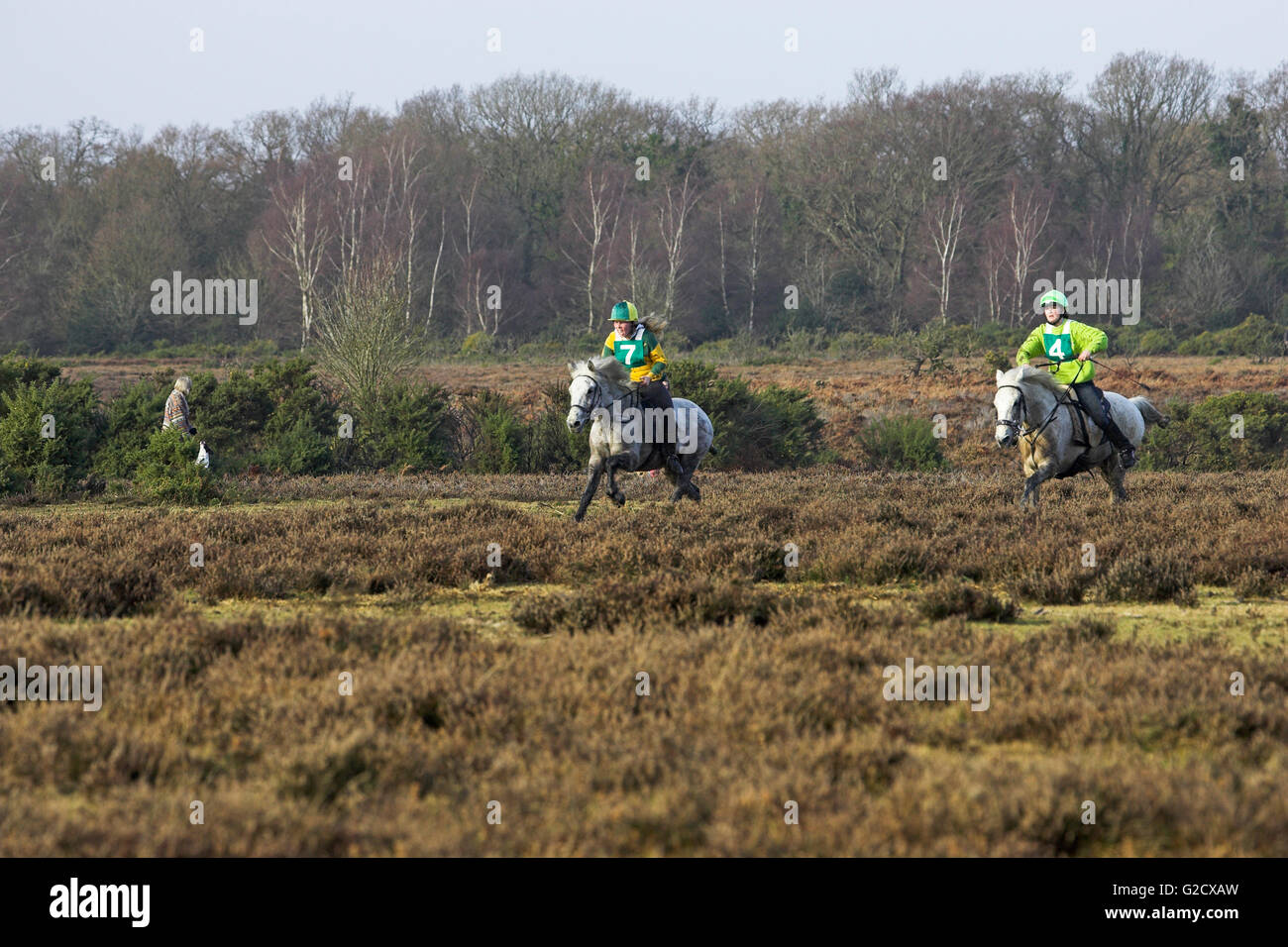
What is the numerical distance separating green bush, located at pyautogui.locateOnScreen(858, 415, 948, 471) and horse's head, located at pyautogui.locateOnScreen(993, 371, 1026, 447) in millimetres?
9607

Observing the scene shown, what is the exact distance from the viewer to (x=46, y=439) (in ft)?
57.6

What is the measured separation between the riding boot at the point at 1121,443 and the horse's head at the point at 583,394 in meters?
5.49

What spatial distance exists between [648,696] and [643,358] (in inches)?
321

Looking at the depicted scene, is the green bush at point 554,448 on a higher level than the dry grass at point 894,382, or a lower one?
lower

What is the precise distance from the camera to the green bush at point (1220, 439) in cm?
2291

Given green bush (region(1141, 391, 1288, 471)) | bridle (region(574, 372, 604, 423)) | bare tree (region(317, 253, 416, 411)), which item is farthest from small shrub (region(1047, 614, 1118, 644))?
bare tree (region(317, 253, 416, 411))

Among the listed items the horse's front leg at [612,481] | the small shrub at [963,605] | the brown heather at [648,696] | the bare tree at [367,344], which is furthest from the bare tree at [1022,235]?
the small shrub at [963,605]

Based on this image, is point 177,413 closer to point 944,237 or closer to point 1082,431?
point 1082,431

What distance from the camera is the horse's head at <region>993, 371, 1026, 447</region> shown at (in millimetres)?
11938

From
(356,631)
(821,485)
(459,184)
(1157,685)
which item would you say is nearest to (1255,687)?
(1157,685)

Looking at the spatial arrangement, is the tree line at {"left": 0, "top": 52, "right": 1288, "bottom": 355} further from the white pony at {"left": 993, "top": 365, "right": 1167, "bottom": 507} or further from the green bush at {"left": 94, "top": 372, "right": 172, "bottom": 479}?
the white pony at {"left": 993, "top": 365, "right": 1167, "bottom": 507}

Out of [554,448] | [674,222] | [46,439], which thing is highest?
[674,222]

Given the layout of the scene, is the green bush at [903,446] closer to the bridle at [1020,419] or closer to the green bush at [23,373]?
the bridle at [1020,419]

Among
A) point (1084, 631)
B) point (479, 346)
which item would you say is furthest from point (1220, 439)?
point (479, 346)
